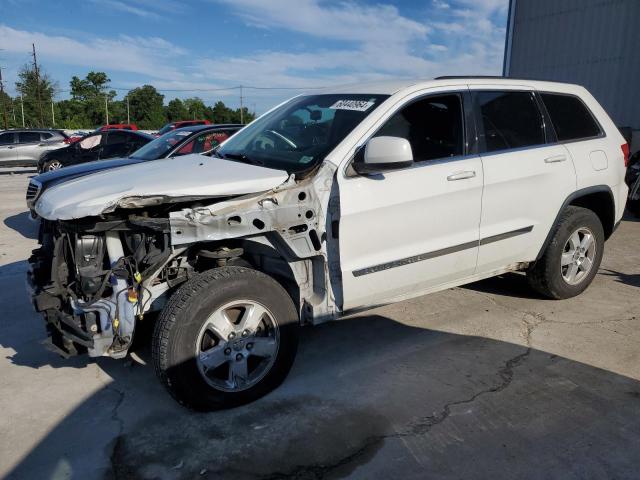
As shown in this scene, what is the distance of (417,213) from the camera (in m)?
3.58

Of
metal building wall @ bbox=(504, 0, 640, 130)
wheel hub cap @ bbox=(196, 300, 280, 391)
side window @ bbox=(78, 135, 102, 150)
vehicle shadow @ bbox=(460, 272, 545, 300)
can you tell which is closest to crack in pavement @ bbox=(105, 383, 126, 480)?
wheel hub cap @ bbox=(196, 300, 280, 391)

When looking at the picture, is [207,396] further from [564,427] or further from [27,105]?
[27,105]

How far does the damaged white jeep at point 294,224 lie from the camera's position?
298 centimetres

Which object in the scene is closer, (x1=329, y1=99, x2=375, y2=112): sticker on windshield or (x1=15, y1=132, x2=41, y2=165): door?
(x1=329, y1=99, x2=375, y2=112): sticker on windshield

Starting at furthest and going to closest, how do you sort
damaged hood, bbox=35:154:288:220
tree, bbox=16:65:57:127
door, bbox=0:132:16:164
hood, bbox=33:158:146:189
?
tree, bbox=16:65:57:127, door, bbox=0:132:16:164, hood, bbox=33:158:146:189, damaged hood, bbox=35:154:288:220

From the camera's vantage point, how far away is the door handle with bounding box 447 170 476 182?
3736 mm

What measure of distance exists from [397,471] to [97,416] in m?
1.77

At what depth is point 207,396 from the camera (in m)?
3.07

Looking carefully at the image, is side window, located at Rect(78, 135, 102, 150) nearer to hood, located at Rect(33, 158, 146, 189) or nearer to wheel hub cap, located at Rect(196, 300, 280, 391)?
hood, located at Rect(33, 158, 146, 189)

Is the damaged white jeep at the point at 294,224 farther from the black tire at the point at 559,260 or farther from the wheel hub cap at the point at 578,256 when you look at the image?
the wheel hub cap at the point at 578,256

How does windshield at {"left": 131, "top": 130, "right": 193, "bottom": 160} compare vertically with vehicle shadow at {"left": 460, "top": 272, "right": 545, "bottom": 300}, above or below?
above

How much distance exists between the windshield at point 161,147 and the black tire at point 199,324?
5.33m

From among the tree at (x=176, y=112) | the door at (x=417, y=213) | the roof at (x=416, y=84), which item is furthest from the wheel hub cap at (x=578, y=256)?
the tree at (x=176, y=112)

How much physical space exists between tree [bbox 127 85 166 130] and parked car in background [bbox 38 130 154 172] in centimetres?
6384
